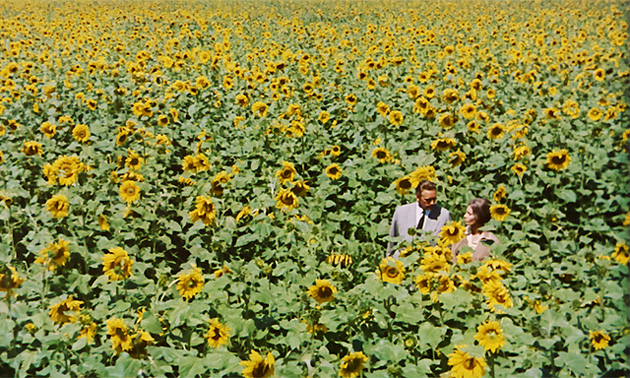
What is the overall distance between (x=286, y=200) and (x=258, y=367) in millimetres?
1397

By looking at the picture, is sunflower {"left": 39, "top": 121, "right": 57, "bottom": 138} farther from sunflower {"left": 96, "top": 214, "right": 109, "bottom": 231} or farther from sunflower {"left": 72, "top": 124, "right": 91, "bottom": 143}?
sunflower {"left": 96, "top": 214, "right": 109, "bottom": 231}

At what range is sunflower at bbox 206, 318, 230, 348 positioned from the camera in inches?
98.3

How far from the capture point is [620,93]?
6.15m

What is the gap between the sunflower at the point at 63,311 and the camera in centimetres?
263

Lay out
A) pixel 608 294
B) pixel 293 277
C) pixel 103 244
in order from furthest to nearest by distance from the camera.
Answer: pixel 103 244 → pixel 293 277 → pixel 608 294

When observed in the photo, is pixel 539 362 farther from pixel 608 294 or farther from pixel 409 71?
pixel 409 71

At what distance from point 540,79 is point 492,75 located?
2.95ft

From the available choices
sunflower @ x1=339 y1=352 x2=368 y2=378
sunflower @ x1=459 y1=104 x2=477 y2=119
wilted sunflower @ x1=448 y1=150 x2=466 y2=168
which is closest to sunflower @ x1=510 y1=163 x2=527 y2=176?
wilted sunflower @ x1=448 y1=150 x2=466 y2=168

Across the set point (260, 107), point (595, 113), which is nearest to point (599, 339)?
point (260, 107)

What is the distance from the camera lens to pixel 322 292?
8.18ft

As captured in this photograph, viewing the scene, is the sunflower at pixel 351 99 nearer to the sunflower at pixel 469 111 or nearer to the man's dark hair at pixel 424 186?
the sunflower at pixel 469 111

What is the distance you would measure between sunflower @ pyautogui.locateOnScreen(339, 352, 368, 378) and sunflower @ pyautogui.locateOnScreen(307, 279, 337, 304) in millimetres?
354

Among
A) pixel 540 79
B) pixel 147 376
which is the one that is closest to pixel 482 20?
pixel 540 79

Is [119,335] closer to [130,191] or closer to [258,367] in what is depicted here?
[258,367]
